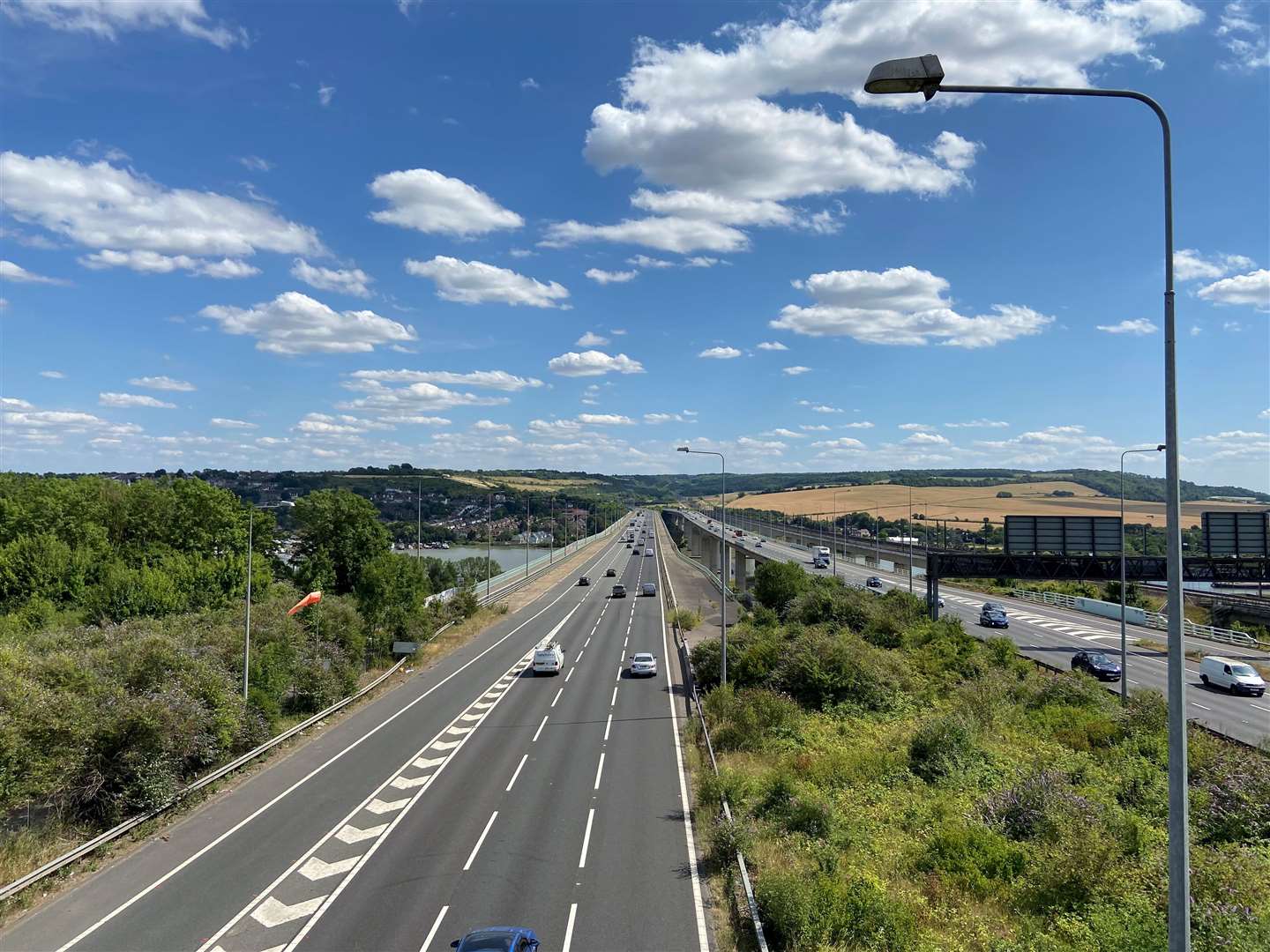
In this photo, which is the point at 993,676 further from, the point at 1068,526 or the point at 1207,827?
the point at 1068,526

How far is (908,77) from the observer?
6.55m

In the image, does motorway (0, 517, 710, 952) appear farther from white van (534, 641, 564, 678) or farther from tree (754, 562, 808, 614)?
tree (754, 562, 808, 614)

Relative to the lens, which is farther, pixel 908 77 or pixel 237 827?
pixel 237 827

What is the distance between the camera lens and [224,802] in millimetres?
20500

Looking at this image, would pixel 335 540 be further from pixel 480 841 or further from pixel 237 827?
pixel 480 841

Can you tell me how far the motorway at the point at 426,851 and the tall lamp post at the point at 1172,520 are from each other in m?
8.27

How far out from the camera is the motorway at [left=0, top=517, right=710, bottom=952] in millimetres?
13531

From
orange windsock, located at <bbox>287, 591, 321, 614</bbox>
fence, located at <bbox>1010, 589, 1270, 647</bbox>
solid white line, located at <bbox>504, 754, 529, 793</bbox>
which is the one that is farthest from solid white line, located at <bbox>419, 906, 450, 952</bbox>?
fence, located at <bbox>1010, 589, 1270, 647</bbox>

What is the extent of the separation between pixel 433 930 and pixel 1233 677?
124 ft

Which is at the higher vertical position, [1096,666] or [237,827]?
[237,827]

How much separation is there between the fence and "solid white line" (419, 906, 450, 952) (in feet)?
124

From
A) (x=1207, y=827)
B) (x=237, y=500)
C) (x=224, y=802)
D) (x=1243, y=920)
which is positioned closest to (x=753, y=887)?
(x=1243, y=920)

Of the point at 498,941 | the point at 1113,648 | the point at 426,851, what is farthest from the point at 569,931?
the point at 1113,648

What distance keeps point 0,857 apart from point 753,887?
15.6 meters
